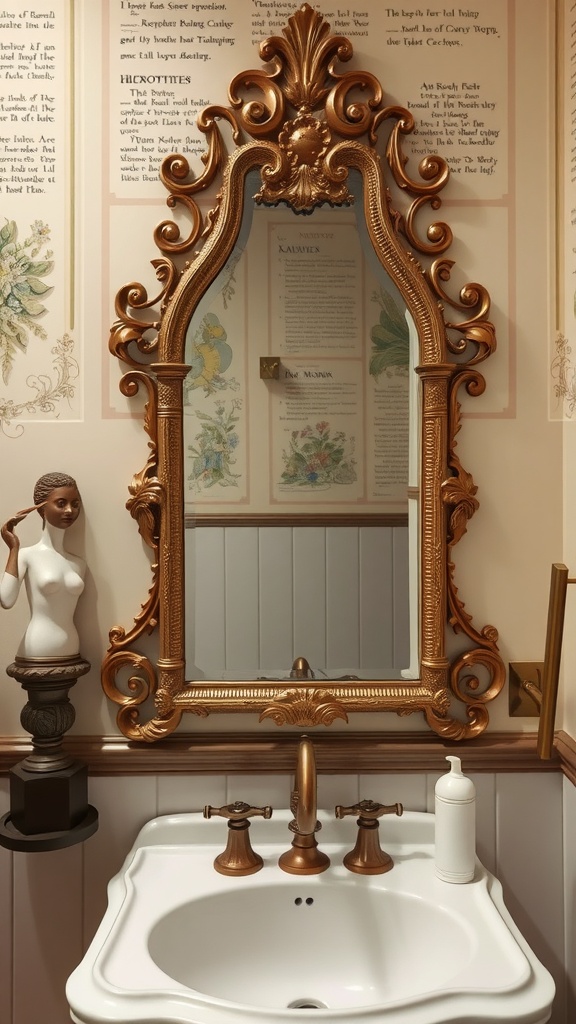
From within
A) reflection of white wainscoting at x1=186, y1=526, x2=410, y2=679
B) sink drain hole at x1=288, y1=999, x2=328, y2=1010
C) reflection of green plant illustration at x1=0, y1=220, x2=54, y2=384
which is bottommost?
sink drain hole at x1=288, y1=999, x2=328, y2=1010

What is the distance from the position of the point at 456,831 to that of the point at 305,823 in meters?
0.22

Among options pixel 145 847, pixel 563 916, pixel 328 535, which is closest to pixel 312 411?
pixel 328 535

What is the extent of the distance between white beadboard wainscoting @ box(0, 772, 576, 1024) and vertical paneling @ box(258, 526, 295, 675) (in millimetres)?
194

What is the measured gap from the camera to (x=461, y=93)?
1277 millimetres

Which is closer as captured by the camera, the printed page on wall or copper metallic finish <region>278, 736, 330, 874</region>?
copper metallic finish <region>278, 736, 330, 874</region>

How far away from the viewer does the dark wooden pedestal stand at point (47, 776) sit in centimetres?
118

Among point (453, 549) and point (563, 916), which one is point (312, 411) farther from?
point (563, 916)

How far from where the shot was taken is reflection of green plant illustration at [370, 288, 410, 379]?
127 cm

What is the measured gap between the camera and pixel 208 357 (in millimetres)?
1269

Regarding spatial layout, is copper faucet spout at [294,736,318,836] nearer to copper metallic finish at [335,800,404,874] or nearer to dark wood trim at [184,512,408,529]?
copper metallic finish at [335,800,404,874]

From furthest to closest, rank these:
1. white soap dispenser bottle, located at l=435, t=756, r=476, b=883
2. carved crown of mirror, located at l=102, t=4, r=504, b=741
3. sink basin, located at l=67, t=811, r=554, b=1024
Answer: carved crown of mirror, located at l=102, t=4, r=504, b=741
white soap dispenser bottle, located at l=435, t=756, r=476, b=883
sink basin, located at l=67, t=811, r=554, b=1024

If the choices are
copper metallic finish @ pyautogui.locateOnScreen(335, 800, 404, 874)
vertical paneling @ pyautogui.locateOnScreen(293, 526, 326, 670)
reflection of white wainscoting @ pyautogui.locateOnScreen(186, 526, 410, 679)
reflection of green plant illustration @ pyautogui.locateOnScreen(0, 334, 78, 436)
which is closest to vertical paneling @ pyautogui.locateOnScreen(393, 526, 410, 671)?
reflection of white wainscoting @ pyautogui.locateOnScreen(186, 526, 410, 679)

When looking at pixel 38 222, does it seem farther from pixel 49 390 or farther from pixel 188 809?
pixel 188 809

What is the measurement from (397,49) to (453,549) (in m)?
0.82
